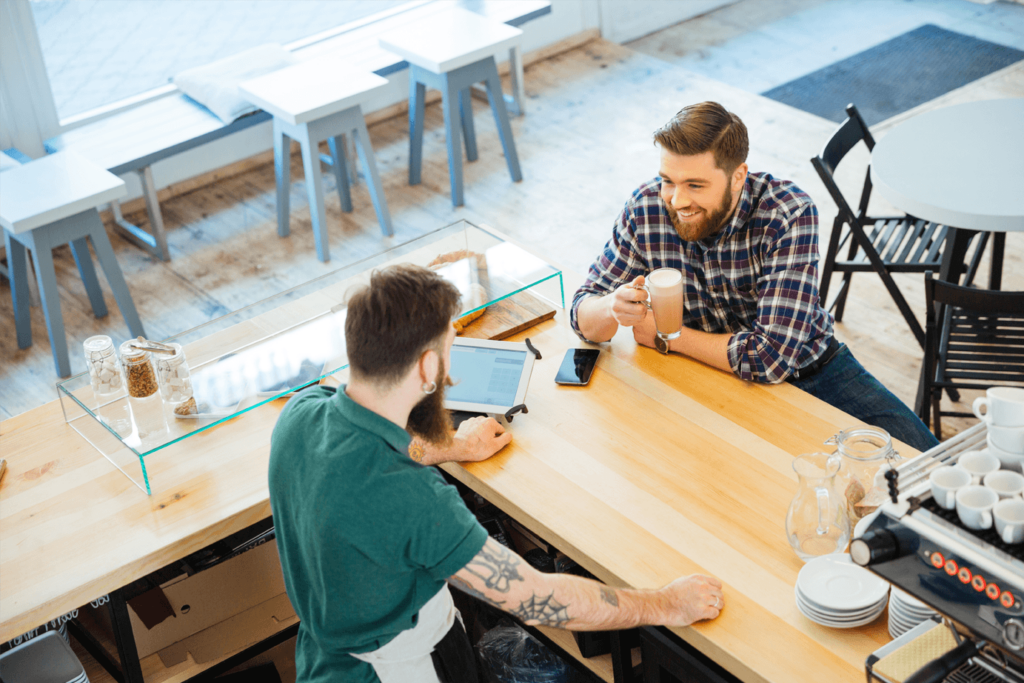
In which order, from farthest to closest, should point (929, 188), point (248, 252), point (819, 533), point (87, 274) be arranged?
point (248, 252) < point (87, 274) < point (929, 188) < point (819, 533)

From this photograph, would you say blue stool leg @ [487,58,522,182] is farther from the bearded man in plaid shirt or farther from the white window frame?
the bearded man in plaid shirt

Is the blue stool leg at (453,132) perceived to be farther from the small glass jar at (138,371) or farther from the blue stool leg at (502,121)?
the small glass jar at (138,371)

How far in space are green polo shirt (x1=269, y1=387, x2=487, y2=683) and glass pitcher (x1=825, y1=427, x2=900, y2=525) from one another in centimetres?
68

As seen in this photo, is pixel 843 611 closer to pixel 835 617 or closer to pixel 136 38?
pixel 835 617

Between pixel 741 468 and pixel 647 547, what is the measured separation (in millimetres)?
288

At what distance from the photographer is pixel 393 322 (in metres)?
1.66

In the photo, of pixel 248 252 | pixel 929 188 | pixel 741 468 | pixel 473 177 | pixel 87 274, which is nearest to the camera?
pixel 741 468

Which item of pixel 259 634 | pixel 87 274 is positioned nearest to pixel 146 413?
pixel 259 634

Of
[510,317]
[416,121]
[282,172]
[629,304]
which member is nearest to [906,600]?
[629,304]

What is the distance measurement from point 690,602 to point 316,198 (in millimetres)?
3303

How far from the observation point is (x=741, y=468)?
6.69 feet

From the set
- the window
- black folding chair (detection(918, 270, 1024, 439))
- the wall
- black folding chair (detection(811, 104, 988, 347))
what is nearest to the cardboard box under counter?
black folding chair (detection(918, 270, 1024, 439))

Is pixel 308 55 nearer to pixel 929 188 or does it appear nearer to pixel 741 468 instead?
pixel 929 188

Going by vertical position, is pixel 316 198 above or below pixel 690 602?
below
